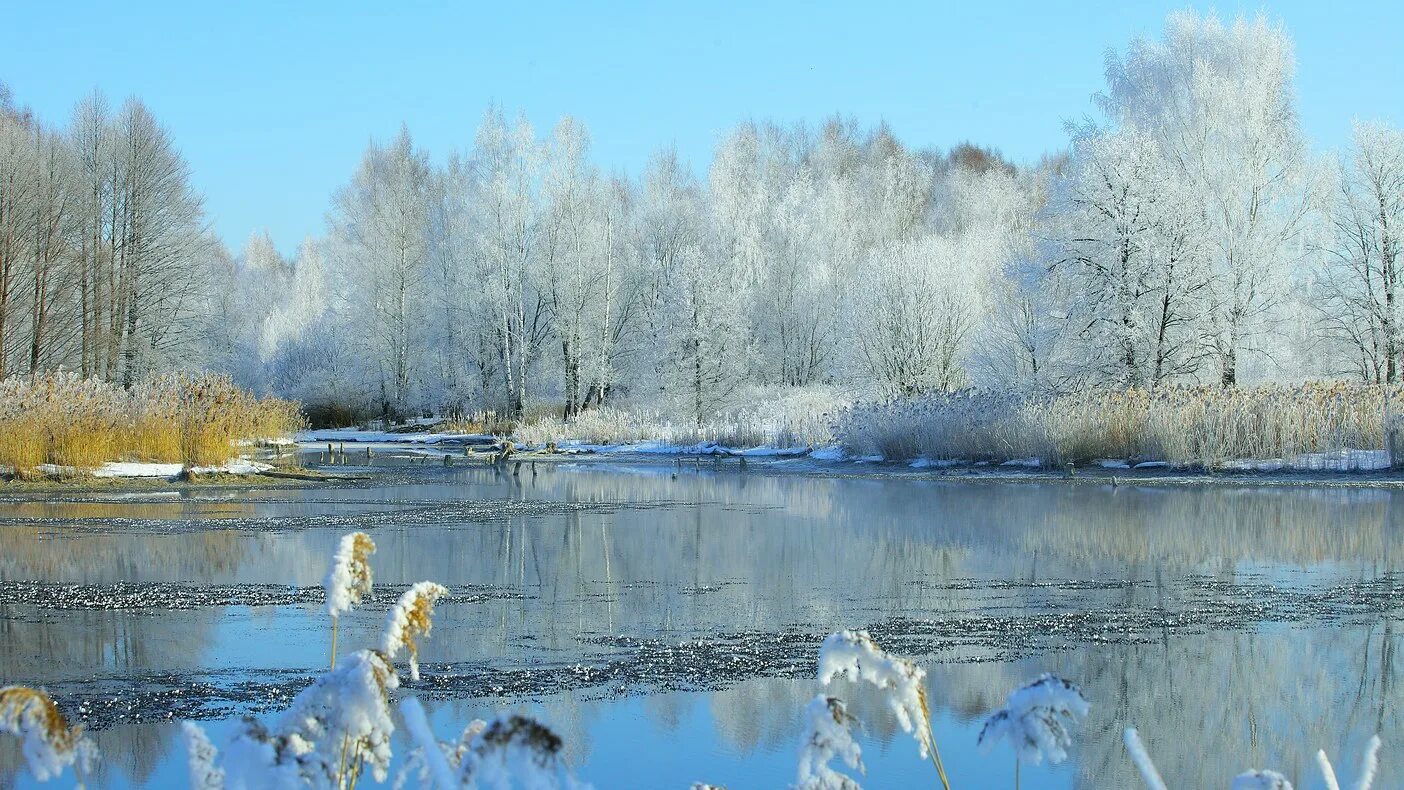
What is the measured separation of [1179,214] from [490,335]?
85.7ft

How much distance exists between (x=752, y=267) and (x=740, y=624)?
38706 millimetres

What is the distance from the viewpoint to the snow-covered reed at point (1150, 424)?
835 inches

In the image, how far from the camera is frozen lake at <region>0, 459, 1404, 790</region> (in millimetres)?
5465

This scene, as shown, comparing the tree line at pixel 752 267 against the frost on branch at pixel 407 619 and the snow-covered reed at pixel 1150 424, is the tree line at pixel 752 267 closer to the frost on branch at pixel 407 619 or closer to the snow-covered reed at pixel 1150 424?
the snow-covered reed at pixel 1150 424

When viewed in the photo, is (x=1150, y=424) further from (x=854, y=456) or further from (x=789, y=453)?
(x=789, y=453)

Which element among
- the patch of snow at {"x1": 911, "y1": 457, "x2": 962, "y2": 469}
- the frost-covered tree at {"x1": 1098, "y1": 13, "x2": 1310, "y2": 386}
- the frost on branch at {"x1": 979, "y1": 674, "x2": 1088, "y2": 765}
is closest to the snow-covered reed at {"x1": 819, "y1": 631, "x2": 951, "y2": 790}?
the frost on branch at {"x1": 979, "y1": 674, "x2": 1088, "y2": 765}

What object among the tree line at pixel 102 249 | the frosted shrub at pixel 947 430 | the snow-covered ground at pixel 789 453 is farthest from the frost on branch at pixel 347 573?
the tree line at pixel 102 249

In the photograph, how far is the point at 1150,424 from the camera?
22.1 meters

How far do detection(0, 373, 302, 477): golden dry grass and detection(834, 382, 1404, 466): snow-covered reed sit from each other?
12.4 meters

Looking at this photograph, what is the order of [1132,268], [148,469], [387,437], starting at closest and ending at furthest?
[148,469], [1132,268], [387,437]

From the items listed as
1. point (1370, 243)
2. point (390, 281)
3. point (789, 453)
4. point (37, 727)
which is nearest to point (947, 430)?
point (789, 453)

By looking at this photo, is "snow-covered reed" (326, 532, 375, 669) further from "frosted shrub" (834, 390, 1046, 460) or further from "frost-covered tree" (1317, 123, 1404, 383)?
"frost-covered tree" (1317, 123, 1404, 383)

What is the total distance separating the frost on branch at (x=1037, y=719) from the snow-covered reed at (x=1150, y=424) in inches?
778

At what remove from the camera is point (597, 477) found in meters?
23.7
